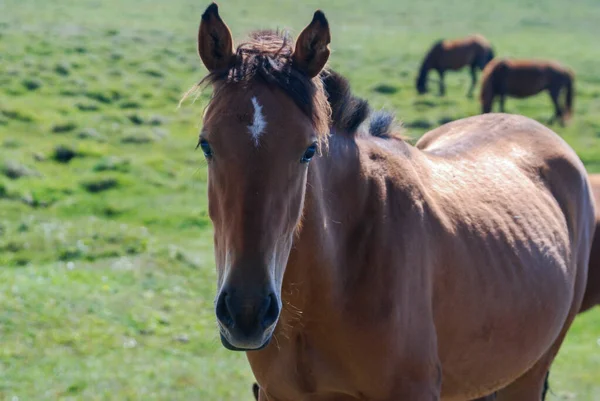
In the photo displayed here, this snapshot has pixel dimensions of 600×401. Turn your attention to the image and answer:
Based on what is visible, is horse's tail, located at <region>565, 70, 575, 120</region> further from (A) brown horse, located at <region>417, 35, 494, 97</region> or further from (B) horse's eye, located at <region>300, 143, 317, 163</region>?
(B) horse's eye, located at <region>300, 143, 317, 163</region>

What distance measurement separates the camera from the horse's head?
2609mm

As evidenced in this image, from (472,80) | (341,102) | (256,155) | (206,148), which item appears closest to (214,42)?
(206,148)

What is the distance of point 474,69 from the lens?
Result: 29.4 meters

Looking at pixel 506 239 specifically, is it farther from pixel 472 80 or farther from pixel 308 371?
pixel 472 80

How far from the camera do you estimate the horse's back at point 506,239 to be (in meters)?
3.67

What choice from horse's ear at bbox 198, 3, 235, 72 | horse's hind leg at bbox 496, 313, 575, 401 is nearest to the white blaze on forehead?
horse's ear at bbox 198, 3, 235, 72

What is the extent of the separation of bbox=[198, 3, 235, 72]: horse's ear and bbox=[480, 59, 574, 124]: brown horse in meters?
20.3

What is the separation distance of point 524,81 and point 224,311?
22.4 m

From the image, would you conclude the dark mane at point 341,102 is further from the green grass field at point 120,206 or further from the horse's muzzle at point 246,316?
the horse's muzzle at point 246,316

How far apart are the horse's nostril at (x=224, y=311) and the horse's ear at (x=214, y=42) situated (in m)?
0.89

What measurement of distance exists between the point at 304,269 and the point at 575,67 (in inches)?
1236

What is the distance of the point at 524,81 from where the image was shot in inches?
931

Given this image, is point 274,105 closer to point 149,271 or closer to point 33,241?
point 149,271

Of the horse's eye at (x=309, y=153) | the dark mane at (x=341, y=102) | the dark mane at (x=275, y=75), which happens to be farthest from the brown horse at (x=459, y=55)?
the horse's eye at (x=309, y=153)
